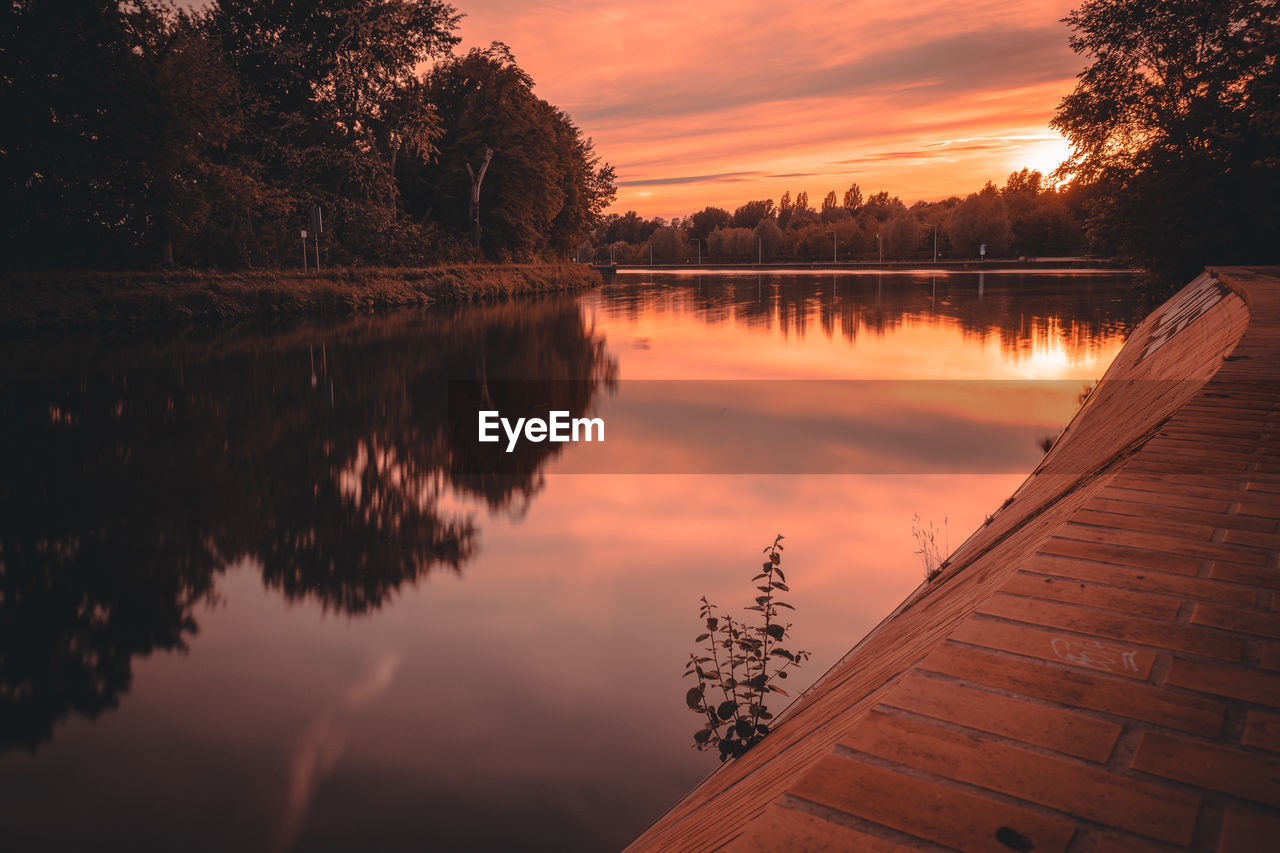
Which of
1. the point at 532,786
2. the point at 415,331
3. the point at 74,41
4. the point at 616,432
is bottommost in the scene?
the point at 532,786

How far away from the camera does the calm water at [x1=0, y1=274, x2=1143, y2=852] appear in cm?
378

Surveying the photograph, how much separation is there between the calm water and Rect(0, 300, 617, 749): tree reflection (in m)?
0.04

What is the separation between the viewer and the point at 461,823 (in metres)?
3.56

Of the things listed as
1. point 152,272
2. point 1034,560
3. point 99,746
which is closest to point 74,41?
point 152,272

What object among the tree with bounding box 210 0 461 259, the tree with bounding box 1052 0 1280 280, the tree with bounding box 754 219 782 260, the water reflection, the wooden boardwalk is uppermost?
the tree with bounding box 754 219 782 260

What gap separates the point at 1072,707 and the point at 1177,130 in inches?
1074

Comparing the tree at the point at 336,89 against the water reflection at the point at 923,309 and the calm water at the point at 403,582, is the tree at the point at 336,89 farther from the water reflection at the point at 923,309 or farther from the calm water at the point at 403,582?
the calm water at the point at 403,582

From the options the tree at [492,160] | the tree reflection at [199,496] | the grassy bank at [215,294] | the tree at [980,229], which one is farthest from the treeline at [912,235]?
the tree reflection at [199,496]

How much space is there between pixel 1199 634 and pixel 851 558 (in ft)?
14.2

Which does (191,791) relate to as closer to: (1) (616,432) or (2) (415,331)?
(1) (616,432)

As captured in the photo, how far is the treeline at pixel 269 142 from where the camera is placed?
1086 inches

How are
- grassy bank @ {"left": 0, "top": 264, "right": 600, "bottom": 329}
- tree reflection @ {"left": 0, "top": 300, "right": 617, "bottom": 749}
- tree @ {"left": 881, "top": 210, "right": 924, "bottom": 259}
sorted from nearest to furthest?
tree reflection @ {"left": 0, "top": 300, "right": 617, "bottom": 749}, grassy bank @ {"left": 0, "top": 264, "right": 600, "bottom": 329}, tree @ {"left": 881, "top": 210, "right": 924, "bottom": 259}

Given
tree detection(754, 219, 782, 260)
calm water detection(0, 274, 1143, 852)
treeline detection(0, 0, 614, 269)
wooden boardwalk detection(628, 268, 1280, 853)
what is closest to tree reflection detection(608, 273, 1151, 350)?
calm water detection(0, 274, 1143, 852)

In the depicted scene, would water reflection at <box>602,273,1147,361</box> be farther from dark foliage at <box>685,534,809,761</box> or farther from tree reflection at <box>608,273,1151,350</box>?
dark foliage at <box>685,534,809,761</box>
